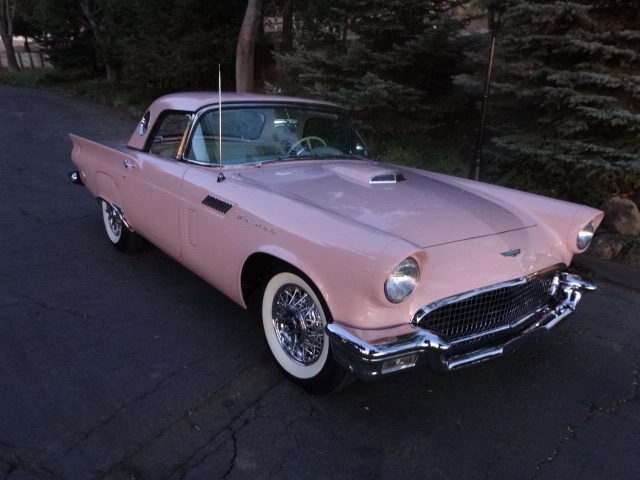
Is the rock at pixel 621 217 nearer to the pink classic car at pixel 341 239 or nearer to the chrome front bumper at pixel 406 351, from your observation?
the pink classic car at pixel 341 239

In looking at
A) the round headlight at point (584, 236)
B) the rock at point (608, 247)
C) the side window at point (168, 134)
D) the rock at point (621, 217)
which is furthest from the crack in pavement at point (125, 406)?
the rock at point (621, 217)

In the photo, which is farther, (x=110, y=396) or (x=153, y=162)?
(x=153, y=162)

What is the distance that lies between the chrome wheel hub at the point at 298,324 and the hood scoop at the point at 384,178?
0.97 m

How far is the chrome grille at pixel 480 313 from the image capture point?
266 cm

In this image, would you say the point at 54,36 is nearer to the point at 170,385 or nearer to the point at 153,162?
the point at 153,162

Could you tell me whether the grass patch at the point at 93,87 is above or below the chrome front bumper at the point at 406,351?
below

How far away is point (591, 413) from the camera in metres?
2.91

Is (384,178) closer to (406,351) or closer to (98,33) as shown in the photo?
(406,351)

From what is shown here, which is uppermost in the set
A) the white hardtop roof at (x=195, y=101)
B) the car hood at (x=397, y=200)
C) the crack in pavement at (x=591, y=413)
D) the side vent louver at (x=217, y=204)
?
the white hardtop roof at (x=195, y=101)

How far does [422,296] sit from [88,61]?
23.3 meters

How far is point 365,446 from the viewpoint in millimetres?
2602

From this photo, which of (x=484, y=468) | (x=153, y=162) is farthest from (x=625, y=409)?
(x=153, y=162)

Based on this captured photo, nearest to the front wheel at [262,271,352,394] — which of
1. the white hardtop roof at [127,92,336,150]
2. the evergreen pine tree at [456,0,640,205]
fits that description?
the white hardtop roof at [127,92,336,150]

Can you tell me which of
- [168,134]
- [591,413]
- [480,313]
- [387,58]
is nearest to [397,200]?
[480,313]
